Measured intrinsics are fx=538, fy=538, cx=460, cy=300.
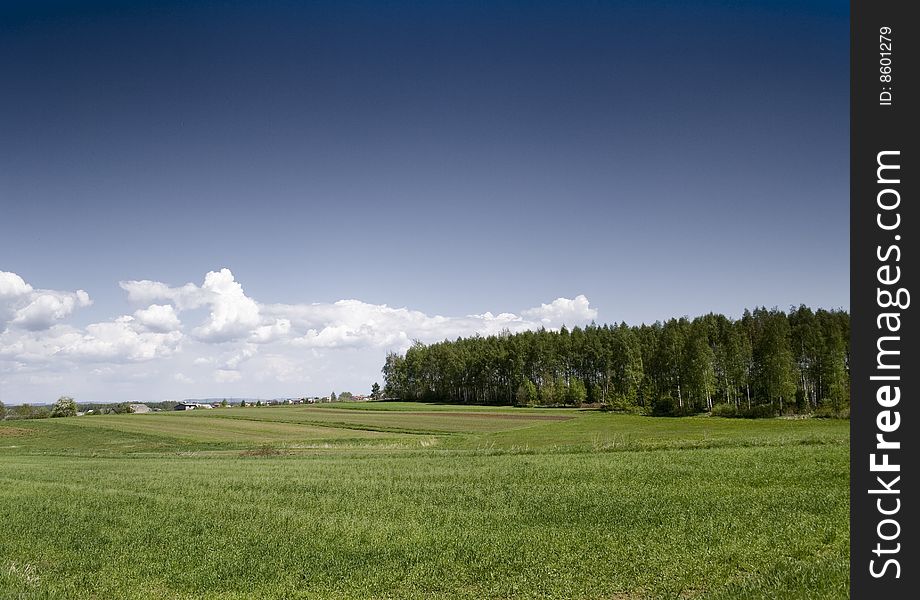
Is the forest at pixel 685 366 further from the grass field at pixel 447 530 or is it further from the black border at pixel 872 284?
the black border at pixel 872 284

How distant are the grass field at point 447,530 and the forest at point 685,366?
75549 mm

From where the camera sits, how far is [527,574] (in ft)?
47.4

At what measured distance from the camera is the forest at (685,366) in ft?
321

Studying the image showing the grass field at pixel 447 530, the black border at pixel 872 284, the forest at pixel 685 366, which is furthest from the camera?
the forest at pixel 685 366

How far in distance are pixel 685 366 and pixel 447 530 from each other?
101686 mm

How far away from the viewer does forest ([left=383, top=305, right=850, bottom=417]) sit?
321ft

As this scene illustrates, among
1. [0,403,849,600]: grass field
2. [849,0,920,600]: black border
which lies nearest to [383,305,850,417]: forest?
[0,403,849,600]: grass field

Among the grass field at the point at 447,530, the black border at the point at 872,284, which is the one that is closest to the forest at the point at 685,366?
the grass field at the point at 447,530

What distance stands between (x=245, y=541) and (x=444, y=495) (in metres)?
10.0

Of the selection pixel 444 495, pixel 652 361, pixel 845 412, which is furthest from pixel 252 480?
pixel 652 361

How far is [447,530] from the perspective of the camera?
63.1 feet

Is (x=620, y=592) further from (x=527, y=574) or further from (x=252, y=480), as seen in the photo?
(x=252, y=480)

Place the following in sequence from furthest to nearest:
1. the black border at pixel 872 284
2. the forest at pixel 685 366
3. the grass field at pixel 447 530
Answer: the forest at pixel 685 366
the grass field at pixel 447 530
the black border at pixel 872 284

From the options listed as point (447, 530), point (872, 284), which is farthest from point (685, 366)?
point (872, 284)
